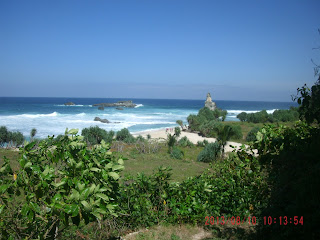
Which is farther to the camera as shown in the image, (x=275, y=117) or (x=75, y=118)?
(x=75, y=118)

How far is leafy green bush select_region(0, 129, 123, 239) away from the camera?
5.49 feet

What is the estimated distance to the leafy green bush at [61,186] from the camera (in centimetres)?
167

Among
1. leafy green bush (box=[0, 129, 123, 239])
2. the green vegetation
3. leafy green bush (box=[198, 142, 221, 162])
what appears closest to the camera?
leafy green bush (box=[0, 129, 123, 239])

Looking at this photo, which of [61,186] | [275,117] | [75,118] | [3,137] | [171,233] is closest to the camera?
[61,186]

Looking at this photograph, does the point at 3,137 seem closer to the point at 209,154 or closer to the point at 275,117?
the point at 209,154

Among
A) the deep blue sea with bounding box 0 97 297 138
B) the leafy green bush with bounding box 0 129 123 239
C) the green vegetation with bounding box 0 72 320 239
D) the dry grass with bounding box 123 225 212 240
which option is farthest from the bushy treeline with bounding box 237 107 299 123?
the leafy green bush with bounding box 0 129 123 239

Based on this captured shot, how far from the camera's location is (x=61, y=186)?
1.97 m

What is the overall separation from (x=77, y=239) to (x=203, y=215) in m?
2.09

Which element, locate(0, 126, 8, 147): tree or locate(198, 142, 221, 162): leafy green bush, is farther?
locate(0, 126, 8, 147): tree

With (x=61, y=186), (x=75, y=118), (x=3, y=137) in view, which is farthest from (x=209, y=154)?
(x=75, y=118)
